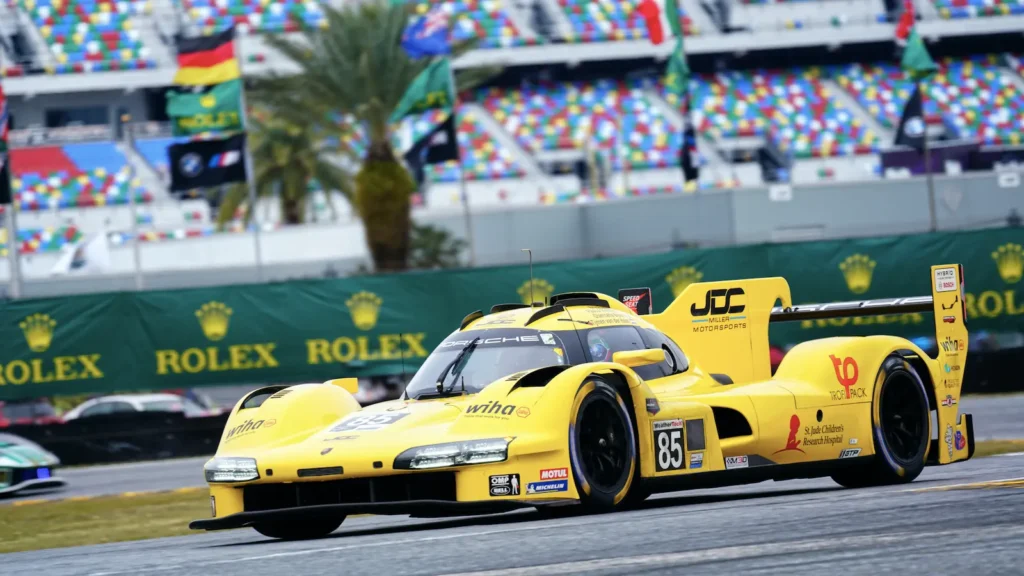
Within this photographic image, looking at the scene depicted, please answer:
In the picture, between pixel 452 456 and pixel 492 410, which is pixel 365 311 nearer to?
pixel 492 410

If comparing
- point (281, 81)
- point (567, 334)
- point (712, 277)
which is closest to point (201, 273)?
point (281, 81)

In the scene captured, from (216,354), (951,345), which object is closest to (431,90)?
(216,354)

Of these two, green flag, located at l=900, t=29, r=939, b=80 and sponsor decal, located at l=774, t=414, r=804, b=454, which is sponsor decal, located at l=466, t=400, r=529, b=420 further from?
green flag, located at l=900, t=29, r=939, b=80

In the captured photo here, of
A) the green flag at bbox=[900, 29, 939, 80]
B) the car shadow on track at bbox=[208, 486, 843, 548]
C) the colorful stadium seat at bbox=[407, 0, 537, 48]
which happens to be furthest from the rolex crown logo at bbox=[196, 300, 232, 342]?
the colorful stadium seat at bbox=[407, 0, 537, 48]

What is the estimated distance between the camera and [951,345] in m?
10.4

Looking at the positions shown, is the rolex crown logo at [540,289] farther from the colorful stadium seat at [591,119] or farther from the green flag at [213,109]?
the colorful stadium seat at [591,119]

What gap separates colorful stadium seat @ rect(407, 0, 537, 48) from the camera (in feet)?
173

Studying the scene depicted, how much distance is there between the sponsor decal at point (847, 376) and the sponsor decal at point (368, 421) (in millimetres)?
2958

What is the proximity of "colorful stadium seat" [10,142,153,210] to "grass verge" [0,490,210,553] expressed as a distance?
33.4 metres

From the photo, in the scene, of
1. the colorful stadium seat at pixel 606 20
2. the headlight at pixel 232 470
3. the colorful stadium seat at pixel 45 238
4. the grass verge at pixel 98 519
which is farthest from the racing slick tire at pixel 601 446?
the colorful stadium seat at pixel 606 20

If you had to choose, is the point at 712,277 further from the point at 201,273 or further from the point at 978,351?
the point at 201,273

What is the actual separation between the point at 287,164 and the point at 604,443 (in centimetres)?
3391

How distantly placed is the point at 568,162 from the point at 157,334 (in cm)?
3037

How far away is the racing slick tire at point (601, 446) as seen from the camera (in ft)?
25.3
